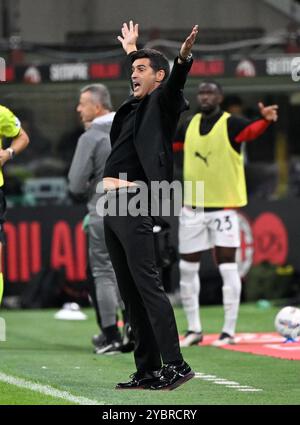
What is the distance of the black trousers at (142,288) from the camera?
7.45 metres

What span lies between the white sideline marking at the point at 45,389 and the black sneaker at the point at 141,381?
1.33 ft

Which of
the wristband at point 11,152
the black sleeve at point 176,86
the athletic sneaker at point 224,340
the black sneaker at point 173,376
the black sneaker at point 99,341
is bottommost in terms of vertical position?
the athletic sneaker at point 224,340

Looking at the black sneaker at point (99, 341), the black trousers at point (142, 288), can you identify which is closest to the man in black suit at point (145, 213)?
the black trousers at point (142, 288)

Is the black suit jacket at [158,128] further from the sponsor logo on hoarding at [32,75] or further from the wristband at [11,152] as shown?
the sponsor logo on hoarding at [32,75]

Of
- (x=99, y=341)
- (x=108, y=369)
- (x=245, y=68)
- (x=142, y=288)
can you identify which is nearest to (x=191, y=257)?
(x=99, y=341)

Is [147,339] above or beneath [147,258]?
beneath

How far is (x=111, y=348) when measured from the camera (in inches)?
404

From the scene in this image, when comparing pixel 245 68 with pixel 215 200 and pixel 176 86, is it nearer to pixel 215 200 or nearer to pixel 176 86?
pixel 215 200

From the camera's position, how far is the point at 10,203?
52.4 feet

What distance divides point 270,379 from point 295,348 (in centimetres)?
212

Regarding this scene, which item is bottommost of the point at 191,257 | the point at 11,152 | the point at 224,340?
the point at 224,340

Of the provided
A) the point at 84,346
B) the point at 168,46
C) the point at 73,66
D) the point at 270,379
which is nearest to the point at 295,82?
the point at 168,46

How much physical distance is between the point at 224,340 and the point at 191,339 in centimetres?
29

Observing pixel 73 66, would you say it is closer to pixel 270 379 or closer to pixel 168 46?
pixel 168 46
